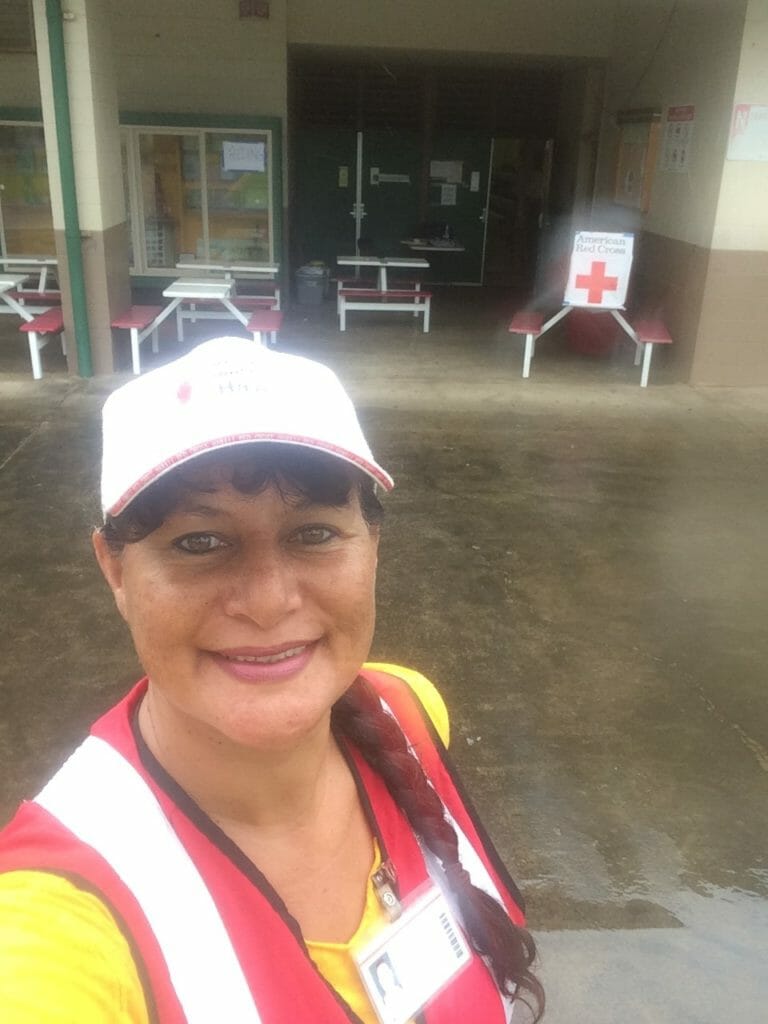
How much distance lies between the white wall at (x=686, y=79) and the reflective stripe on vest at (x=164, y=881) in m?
7.39

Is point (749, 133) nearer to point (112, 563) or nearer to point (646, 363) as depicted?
point (646, 363)

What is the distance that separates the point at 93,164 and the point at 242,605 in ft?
22.9

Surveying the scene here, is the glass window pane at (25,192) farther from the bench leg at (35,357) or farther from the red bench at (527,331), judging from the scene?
the red bench at (527,331)

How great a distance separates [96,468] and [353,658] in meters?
4.52

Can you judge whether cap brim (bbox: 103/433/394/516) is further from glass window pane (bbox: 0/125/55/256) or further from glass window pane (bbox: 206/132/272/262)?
glass window pane (bbox: 0/125/55/256)

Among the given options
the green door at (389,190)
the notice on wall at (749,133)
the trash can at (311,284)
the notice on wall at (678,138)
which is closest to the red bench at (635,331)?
the notice on wall at (678,138)

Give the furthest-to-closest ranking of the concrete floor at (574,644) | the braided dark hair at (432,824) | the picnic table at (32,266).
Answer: the picnic table at (32,266), the concrete floor at (574,644), the braided dark hair at (432,824)

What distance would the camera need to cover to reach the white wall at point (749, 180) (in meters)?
6.56

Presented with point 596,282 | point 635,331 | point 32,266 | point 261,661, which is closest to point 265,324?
point 596,282

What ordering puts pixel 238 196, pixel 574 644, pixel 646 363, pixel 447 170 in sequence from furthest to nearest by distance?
pixel 447 170 < pixel 238 196 < pixel 646 363 < pixel 574 644

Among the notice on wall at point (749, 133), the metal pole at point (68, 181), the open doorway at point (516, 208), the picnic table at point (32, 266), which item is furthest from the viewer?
the open doorway at point (516, 208)

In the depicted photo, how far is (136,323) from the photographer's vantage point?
287 inches

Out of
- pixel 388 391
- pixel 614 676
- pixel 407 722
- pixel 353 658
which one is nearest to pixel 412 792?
pixel 407 722

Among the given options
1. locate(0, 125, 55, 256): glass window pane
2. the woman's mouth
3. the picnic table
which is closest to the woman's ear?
the woman's mouth
